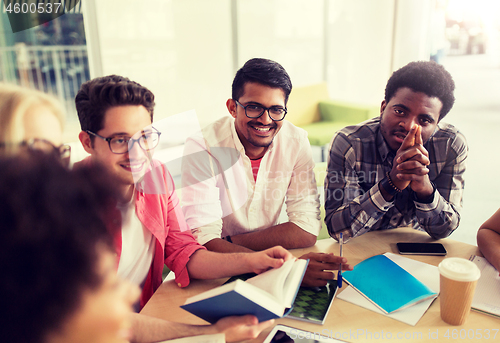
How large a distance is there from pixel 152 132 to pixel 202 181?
353mm

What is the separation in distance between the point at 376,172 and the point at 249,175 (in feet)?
1.79

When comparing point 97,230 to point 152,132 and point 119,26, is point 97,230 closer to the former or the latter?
point 152,132

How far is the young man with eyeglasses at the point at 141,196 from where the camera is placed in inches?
43.9

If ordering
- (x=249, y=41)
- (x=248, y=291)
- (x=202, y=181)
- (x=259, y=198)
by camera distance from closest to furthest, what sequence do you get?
(x=248, y=291), (x=202, y=181), (x=259, y=198), (x=249, y=41)

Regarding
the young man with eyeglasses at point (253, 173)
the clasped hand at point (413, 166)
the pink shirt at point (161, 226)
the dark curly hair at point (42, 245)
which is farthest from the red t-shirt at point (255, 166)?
the dark curly hair at point (42, 245)

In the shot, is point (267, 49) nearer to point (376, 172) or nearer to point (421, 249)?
point (376, 172)

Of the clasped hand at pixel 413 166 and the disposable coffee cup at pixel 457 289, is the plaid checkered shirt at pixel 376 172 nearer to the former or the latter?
the clasped hand at pixel 413 166

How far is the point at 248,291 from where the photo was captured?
0.71 m

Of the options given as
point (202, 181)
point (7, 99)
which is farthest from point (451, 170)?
point (7, 99)

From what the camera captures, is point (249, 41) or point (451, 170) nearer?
point (451, 170)

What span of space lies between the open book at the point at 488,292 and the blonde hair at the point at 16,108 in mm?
1404

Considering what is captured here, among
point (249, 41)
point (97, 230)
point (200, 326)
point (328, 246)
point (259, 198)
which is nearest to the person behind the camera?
point (97, 230)

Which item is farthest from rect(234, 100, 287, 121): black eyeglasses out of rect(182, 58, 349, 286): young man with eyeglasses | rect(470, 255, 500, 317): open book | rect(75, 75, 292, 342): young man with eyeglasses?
rect(470, 255, 500, 317): open book

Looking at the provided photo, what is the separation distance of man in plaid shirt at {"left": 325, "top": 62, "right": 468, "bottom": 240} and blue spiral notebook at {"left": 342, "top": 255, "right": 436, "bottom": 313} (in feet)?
0.81
